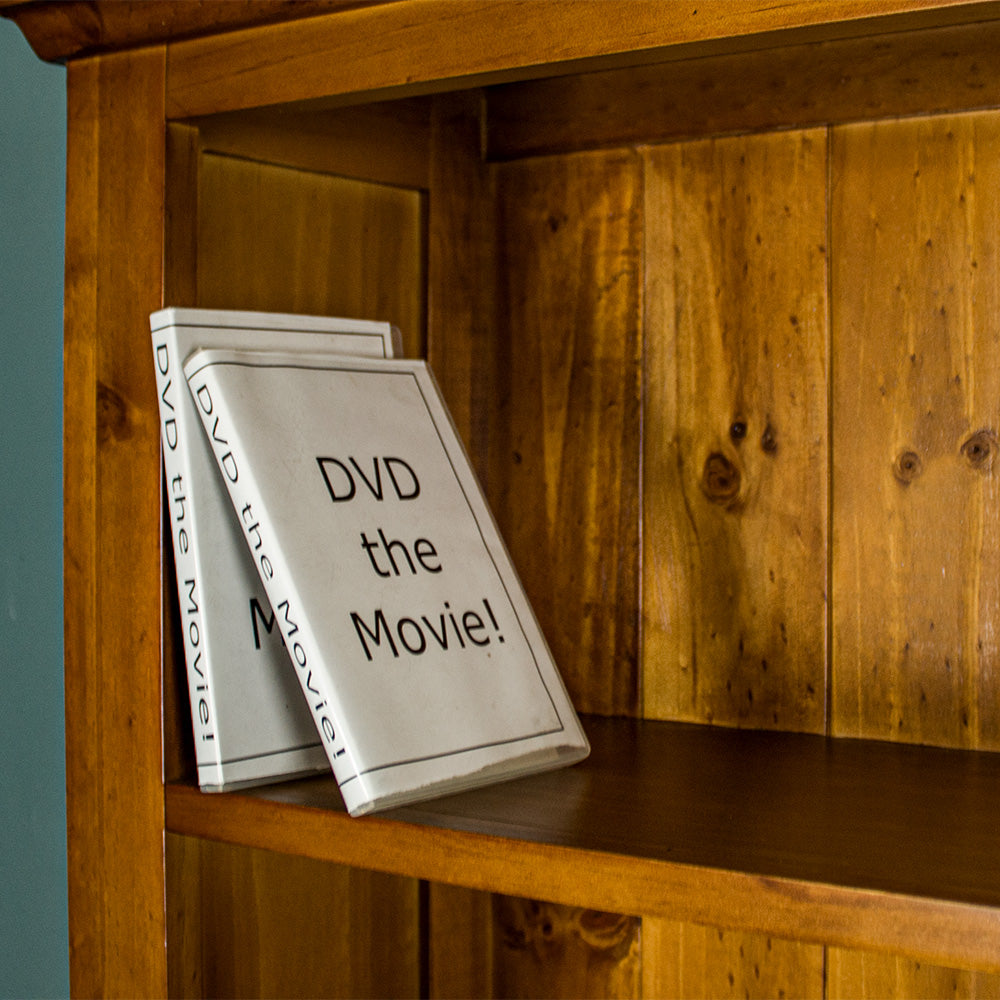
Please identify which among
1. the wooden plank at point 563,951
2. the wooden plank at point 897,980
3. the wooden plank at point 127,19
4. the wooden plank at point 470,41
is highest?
the wooden plank at point 127,19

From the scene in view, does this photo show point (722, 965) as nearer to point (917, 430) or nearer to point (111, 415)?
point (917, 430)

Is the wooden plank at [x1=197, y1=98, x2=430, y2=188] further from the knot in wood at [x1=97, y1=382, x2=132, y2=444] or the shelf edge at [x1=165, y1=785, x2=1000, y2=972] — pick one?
the shelf edge at [x1=165, y1=785, x2=1000, y2=972]

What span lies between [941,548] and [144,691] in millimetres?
463

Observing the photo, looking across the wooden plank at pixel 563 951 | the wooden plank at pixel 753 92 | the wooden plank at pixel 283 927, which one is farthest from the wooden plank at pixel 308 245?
the wooden plank at pixel 563 951

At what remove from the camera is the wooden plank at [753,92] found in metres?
0.67

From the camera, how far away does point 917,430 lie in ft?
2.32

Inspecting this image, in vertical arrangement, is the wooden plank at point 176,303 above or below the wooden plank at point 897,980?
above

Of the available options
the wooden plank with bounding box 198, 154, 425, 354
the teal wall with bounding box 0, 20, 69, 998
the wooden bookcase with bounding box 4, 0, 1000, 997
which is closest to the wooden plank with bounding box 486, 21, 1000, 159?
the wooden bookcase with bounding box 4, 0, 1000, 997

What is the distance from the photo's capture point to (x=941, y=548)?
0.70 metres

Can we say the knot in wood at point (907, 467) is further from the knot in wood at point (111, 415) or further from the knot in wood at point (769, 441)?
the knot in wood at point (111, 415)

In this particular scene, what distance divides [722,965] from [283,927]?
0.95ft

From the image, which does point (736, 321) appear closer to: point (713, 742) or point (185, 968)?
point (713, 742)

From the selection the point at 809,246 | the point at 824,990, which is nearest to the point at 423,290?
the point at 809,246

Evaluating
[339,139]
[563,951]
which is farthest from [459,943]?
[339,139]
